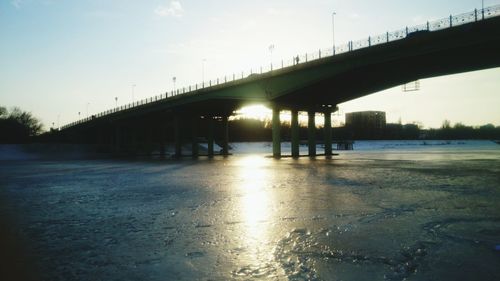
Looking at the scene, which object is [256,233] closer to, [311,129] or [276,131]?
[276,131]

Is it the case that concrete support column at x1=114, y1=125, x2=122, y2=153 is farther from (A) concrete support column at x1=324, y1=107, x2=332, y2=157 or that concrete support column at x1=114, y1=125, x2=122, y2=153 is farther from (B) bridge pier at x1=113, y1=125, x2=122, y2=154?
(A) concrete support column at x1=324, y1=107, x2=332, y2=157

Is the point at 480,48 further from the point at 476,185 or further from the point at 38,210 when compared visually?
the point at 38,210

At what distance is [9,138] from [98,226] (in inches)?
4653

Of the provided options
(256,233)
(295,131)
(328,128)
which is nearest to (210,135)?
(295,131)

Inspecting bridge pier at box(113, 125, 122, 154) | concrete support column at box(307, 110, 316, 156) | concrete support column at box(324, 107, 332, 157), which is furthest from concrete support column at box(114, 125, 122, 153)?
concrete support column at box(324, 107, 332, 157)

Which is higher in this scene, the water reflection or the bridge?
the bridge

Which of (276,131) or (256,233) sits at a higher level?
(276,131)

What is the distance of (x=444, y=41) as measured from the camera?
37.1 meters

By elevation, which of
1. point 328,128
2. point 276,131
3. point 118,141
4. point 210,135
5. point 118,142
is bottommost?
point 118,142

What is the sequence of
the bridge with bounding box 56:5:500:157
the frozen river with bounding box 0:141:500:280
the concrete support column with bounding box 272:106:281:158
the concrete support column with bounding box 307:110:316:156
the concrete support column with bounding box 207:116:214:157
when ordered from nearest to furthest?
1. the frozen river with bounding box 0:141:500:280
2. the bridge with bounding box 56:5:500:157
3. the concrete support column with bounding box 272:106:281:158
4. the concrete support column with bounding box 307:110:316:156
5. the concrete support column with bounding box 207:116:214:157

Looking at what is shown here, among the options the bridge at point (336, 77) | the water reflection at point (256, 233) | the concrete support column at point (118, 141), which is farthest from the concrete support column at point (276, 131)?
the concrete support column at point (118, 141)

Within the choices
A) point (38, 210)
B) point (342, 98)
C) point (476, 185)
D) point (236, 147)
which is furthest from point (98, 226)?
point (236, 147)

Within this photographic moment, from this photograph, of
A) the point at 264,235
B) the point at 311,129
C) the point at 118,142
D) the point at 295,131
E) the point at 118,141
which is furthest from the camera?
the point at 118,141

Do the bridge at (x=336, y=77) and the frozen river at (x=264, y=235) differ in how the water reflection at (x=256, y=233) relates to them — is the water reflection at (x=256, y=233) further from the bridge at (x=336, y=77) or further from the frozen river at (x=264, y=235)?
the bridge at (x=336, y=77)
